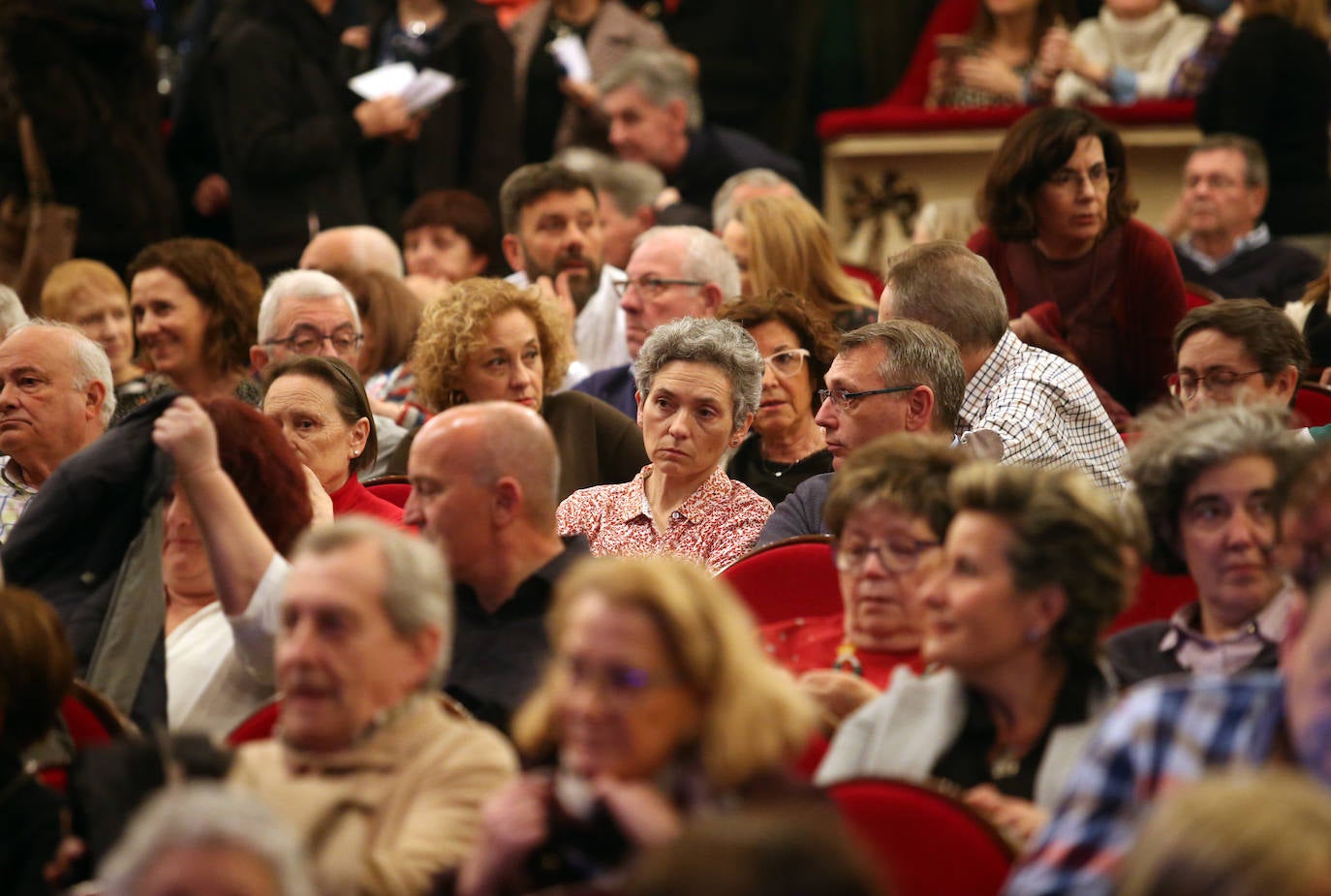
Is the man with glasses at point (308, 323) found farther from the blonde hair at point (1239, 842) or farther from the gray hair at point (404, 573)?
the blonde hair at point (1239, 842)

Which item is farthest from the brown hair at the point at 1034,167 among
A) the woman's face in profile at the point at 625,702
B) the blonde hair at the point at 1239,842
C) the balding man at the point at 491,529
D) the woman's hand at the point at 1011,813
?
the blonde hair at the point at 1239,842

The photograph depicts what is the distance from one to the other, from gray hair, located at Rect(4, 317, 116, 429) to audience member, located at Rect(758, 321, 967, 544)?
160 cm

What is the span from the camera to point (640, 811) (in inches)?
88.6

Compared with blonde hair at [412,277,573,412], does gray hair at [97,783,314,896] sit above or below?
above

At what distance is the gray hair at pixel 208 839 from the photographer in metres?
2.09

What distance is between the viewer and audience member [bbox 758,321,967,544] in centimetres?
401

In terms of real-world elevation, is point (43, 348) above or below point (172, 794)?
below

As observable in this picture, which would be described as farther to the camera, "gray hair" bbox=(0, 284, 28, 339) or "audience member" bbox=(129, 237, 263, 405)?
"audience member" bbox=(129, 237, 263, 405)

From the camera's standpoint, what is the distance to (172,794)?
2.21 metres

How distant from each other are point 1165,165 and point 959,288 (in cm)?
367

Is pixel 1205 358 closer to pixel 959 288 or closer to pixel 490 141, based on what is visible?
pixel 959 288

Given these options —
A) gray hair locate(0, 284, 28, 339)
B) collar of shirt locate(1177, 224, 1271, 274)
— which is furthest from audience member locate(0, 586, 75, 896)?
collar of shirt locate(1177, 224, 1271, 274)

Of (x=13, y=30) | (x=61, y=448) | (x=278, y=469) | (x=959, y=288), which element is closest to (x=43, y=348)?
(x=61, y=448)

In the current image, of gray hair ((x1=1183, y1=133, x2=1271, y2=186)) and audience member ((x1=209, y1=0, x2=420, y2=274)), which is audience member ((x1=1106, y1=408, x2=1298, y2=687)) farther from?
audience member ((x1=209, y1=0, x2=420, y2=274))
